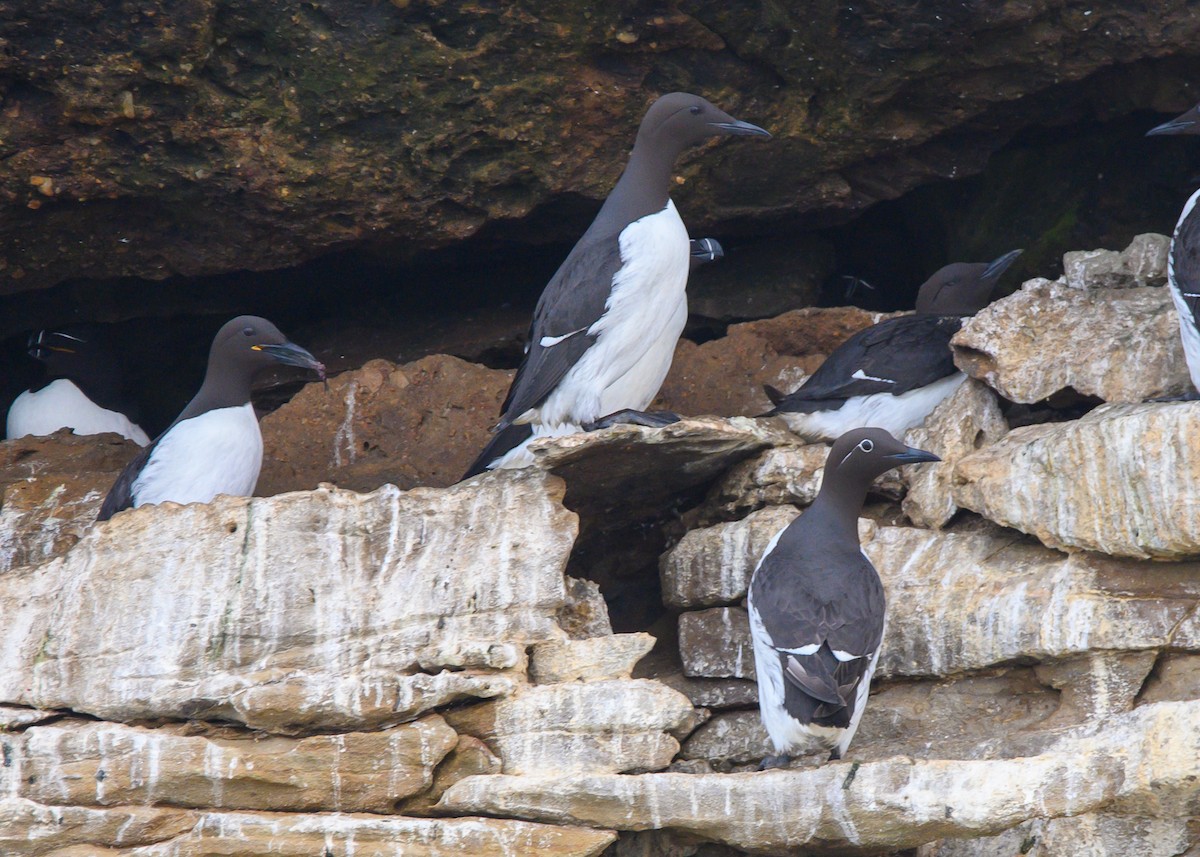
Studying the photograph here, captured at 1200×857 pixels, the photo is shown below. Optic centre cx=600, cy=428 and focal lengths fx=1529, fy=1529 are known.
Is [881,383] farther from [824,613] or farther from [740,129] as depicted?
[824,613]

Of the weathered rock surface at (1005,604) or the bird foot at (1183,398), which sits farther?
the bird foot at (1183,398)

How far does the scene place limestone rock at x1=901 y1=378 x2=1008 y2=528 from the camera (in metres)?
6.01

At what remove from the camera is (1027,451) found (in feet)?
18.4

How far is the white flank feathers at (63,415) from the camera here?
7980mm

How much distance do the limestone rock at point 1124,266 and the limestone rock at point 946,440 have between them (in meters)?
0.69

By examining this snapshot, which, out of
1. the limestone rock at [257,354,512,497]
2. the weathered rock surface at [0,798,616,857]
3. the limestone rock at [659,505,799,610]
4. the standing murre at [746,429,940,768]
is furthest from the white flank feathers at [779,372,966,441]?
the weathered rock surface at [0,798,616,857]

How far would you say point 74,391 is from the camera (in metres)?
7.98

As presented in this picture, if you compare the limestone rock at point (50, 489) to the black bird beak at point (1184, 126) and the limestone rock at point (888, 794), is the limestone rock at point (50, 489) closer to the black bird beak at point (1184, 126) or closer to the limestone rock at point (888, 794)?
the limestone rock at point (888, 794)

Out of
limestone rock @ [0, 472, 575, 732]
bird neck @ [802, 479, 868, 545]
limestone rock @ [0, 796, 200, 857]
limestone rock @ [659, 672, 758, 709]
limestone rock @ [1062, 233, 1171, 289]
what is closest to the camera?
limestone rock @ [0, 796, 200, 857]

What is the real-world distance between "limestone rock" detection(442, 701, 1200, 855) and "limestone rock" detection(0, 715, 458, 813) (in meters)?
0.22

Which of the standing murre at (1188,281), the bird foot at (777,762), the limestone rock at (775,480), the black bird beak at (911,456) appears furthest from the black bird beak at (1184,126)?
the bird foot at (777,762)

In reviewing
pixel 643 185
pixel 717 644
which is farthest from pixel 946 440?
pixel 643 185

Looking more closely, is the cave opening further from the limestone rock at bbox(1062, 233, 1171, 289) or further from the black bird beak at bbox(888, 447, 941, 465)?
the black bird beak at bbox(888, 447, 941, 465)

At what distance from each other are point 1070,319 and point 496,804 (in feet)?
10.4
